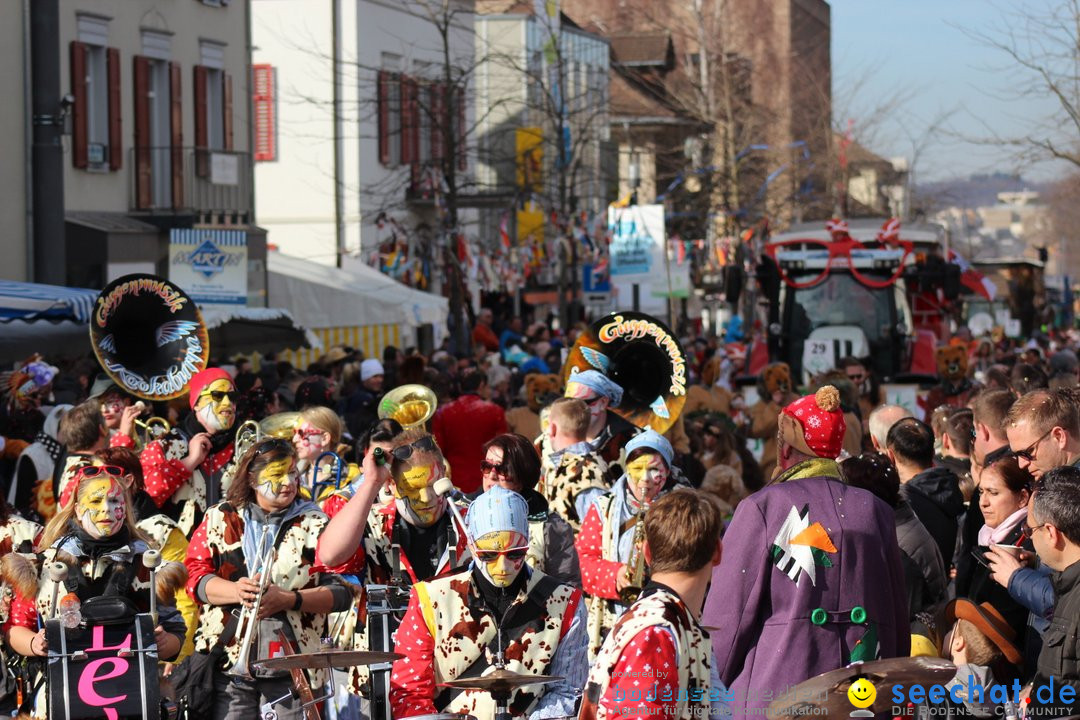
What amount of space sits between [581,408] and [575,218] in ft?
73.3

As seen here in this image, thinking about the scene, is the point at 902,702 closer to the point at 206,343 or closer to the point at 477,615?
the point at 477,615

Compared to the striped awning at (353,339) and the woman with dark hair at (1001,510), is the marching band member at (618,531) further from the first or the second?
the striped awning at (353,339)

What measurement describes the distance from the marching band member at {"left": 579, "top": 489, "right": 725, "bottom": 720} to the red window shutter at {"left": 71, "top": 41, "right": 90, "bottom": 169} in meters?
18.3

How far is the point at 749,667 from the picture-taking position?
501cm

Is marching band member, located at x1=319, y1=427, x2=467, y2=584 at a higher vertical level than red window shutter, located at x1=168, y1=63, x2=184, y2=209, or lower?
lower

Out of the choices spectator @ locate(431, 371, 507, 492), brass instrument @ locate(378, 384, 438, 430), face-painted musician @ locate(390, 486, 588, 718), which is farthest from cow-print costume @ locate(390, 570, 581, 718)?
spectator @ locate(431, 371, 507, 492)

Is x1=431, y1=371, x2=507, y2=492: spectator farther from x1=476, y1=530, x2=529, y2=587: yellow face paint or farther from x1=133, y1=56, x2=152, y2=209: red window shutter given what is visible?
x1=133, y1=56, x2=152, y2=209: red window shutter

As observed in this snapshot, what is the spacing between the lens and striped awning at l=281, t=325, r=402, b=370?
22359 millimetres

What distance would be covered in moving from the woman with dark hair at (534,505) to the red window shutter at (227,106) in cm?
1940

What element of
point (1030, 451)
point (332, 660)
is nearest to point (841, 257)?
point (1030, 451)

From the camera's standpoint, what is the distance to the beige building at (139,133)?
Result: 2006cm

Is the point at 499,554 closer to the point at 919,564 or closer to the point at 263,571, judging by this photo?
the point at 263,571

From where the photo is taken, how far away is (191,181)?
23.8 metres

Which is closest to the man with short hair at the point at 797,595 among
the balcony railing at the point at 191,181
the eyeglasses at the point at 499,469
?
the eyeglasses at the point at 499,469
